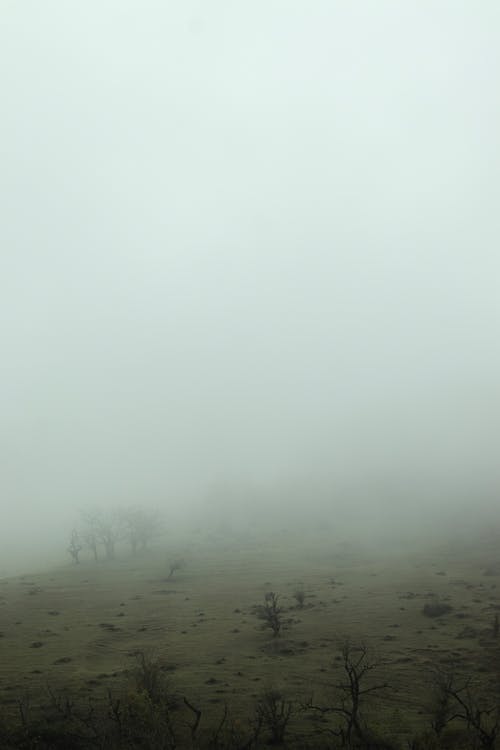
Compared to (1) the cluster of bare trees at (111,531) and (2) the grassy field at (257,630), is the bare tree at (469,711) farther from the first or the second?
(1) the cluster of bare trees at (111,531)

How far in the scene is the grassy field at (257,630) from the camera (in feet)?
136

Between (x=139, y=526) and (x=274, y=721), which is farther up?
(x=139, y=526)

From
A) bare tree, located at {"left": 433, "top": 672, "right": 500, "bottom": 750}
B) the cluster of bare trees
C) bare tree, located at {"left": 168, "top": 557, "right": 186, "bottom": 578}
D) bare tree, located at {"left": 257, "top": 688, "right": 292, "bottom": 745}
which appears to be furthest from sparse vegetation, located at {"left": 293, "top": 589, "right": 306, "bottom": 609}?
the cluster of bare trees

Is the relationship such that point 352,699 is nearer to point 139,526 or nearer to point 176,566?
point 176,566

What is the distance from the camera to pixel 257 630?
6053cm

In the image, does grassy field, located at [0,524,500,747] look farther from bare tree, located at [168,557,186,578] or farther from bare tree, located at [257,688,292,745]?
bare tree, located at [257,688,292,745]

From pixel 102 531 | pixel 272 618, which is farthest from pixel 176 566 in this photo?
pixel 272 618

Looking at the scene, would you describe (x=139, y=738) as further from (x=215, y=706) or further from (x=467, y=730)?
(x=467, y=730)

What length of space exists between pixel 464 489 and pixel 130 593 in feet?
437

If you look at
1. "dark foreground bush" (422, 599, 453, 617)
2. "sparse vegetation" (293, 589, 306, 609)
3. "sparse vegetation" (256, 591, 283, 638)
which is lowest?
"dark foreground bush" (422, 599, 453, 617)

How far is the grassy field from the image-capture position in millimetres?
41438

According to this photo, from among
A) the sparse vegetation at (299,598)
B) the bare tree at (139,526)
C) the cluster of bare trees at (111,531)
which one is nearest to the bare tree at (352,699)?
the sparse vegetation at (299,598)

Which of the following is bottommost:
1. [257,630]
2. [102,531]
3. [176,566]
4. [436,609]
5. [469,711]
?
[436,609]

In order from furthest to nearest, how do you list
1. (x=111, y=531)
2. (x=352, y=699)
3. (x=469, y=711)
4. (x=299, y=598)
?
(x=111, y=531)
(x=299, y=598)
(x=352, y=699)
(x=469, y=711)
